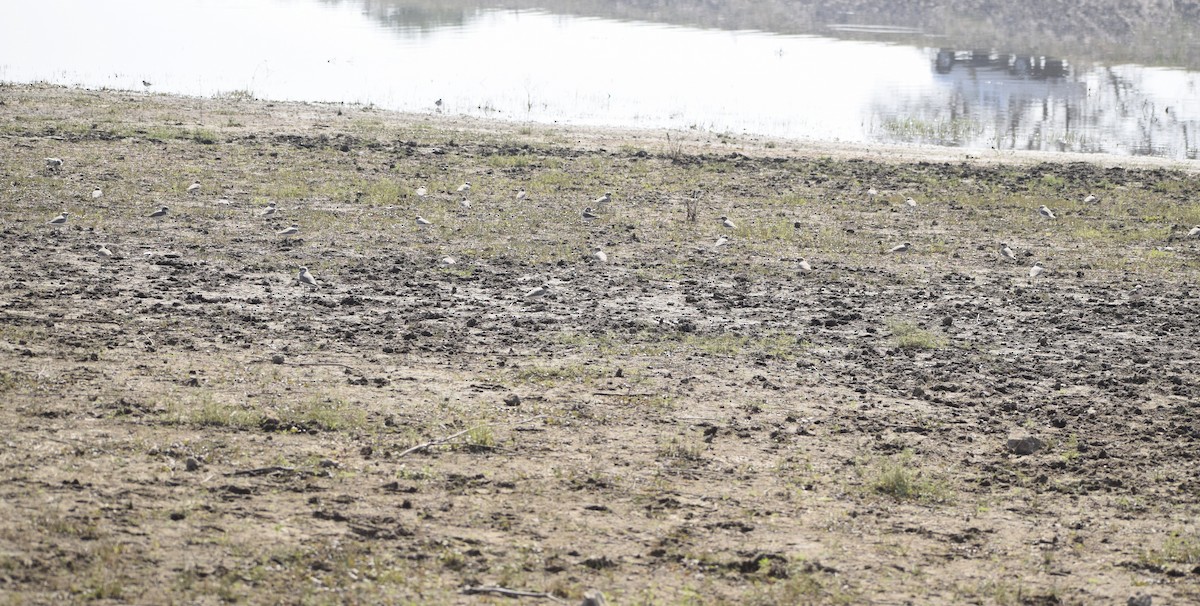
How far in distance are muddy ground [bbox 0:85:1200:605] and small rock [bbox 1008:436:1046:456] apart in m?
0.02

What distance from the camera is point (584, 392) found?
8.62 meters

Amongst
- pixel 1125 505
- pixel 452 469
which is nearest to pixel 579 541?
pixel 452 469

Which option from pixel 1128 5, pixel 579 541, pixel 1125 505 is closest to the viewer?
pixel 579 541

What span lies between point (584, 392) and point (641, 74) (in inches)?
1158

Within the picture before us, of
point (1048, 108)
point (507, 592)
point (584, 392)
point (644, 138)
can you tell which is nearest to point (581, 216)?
point (584, 392)

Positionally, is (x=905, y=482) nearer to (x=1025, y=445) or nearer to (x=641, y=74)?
(x=1025, y=445)

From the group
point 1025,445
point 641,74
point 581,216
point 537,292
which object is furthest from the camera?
point 641,74

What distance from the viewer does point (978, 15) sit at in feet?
182

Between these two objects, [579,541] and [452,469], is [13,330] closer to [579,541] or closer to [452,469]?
[452,469]

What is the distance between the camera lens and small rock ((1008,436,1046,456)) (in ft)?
25.6

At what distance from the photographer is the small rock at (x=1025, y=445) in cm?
781

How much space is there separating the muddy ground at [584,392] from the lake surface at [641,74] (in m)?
11.3

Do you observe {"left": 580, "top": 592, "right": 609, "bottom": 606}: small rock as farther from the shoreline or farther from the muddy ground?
the shoreline

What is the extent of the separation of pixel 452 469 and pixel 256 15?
50.1 meters
